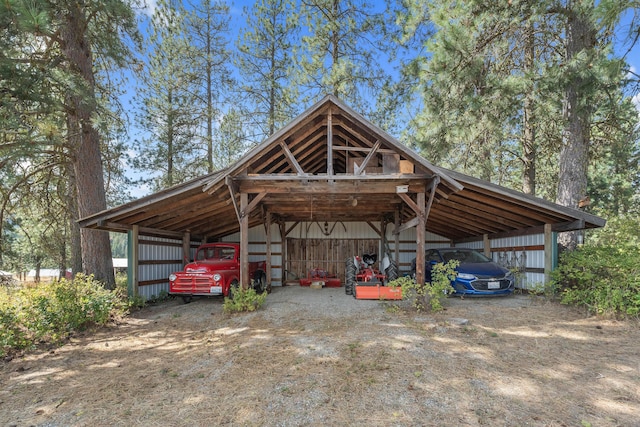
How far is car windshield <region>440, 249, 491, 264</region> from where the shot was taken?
9.64 m

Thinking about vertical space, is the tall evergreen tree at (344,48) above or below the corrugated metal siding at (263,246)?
above

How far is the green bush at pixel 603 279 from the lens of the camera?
6297 millimetres

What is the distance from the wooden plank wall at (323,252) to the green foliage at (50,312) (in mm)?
8131

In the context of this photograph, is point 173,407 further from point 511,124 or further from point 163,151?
point 163,151

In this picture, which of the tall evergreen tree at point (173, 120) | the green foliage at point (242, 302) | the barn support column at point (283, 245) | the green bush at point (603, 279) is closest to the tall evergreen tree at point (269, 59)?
the tall evergreen tree at point (173, 120)

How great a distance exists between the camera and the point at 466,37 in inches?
341

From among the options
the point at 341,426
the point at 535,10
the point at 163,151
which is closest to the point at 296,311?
the point at 341,426

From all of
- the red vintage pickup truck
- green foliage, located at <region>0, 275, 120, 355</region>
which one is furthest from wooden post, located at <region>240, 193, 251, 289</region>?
green foliage, located at <region>0, 275, 120, 355</region>

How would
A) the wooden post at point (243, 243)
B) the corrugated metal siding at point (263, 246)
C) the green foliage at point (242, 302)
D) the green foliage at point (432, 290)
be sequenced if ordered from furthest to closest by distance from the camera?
the corrugated metal siding at point (263, 246)
the wooden post at point (243, 243)
the green foliage at point (242, 302)
the green foliage at point (432, 290)

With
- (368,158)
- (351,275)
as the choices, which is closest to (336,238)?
(351,275)

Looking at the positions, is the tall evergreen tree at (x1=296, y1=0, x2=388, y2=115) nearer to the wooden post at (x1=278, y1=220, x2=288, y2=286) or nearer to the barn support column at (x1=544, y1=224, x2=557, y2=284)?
the wooden post at (x1=278, y1=220, x2=288, y2=286)

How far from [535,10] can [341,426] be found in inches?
381

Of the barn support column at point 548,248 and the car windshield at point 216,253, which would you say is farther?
the car windshield at point 216,253

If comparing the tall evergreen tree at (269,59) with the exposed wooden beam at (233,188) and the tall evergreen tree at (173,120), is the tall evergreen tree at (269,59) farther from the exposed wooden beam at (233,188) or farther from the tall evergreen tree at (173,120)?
the exposed wooden beam at (233,188)
